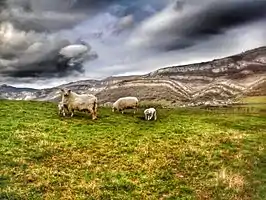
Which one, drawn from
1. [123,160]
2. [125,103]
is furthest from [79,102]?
[123,160]

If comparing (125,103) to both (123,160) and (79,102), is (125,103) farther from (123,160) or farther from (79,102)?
(123,160)

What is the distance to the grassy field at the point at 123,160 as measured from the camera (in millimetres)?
22609

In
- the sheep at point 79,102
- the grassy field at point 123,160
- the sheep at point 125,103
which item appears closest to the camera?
the grassy field at point 123,160

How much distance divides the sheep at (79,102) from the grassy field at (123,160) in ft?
3.06

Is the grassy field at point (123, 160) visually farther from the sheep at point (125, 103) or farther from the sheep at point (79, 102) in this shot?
the sheep at point (125, 103)

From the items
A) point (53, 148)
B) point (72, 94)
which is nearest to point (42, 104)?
point (72, 94)

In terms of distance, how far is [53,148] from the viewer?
91.8 feet

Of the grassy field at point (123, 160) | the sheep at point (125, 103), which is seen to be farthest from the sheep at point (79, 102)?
the sheep at point (125, 103)

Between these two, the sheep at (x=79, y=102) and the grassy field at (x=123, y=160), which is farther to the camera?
the sheep at (x=79, y=102)

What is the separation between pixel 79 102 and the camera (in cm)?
3875

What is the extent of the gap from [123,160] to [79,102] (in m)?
13.2

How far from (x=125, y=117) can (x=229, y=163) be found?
16318mm

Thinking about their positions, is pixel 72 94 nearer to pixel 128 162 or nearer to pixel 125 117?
pixel 125 117

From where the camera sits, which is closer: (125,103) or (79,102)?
(79,102)
